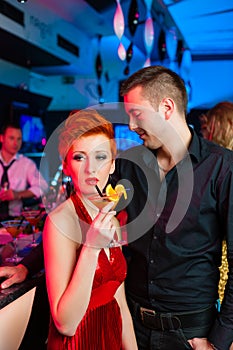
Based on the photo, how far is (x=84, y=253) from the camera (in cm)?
117

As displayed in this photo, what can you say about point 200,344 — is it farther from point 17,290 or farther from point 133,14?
point 133,14

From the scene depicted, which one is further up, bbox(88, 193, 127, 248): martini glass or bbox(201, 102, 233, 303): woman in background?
bbox(201, 102, 233, 303): woman in background

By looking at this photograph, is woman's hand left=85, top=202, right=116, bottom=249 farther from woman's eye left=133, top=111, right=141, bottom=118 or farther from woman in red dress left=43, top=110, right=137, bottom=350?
woman's eye left=133, top=111, right=141, bottom=118

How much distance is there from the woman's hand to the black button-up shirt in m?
0.48

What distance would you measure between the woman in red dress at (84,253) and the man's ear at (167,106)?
0.37m

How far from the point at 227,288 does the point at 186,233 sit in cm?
28

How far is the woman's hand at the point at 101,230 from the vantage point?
114 cm

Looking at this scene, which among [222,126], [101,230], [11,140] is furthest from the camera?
[11,140]

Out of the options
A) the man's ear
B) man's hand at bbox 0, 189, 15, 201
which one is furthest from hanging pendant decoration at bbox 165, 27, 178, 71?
the man's ear

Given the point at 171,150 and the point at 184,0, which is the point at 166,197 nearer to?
the point at 171,150

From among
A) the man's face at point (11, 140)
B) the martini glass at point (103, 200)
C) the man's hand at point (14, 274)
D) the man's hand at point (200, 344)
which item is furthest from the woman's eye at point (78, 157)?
the man's face at point (11, 140)

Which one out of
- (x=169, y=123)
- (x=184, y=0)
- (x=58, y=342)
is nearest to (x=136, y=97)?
(x=169, y=123)

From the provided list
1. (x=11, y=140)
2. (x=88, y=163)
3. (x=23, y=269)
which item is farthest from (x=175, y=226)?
(x=11, y=140)

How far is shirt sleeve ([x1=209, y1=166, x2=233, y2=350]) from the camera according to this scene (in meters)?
1.53
